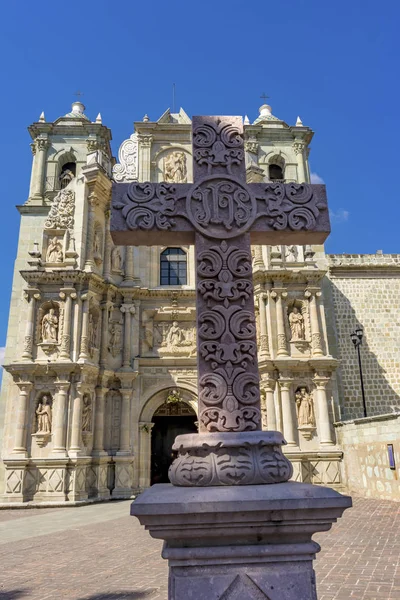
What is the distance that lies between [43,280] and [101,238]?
3.36 meters

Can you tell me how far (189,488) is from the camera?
9.15 feet

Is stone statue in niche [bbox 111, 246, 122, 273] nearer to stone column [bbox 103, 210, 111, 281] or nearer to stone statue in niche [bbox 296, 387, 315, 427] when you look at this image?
stone column [bbox 103, 210, 111, 281]

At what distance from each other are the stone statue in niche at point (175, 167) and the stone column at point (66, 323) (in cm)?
787

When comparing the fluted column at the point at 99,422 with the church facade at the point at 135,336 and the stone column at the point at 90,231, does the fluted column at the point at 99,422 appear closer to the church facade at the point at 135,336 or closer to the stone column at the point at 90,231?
the church facade at the point at 135,336

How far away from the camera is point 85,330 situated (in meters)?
17.3

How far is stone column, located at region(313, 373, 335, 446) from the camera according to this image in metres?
17.0

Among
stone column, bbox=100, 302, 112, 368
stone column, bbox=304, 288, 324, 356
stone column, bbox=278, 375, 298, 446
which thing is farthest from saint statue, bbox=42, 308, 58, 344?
stone column, bbox=304, 288, 324, 356

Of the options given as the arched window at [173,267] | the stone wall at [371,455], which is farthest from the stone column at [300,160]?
the stone wall at [371,455]

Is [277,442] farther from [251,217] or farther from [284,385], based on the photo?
[284,385]

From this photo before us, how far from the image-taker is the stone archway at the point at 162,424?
715 inches

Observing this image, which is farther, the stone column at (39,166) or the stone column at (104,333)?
the stone column at (39,166)

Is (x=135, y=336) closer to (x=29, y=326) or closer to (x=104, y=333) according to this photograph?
(x=104, y=333)

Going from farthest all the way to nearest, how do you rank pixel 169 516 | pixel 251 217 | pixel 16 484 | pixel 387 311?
pixel 387 311 → pixel 16 484 → pixel 251 217 → pixel 169 516

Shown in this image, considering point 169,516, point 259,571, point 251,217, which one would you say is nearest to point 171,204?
point 251,217
